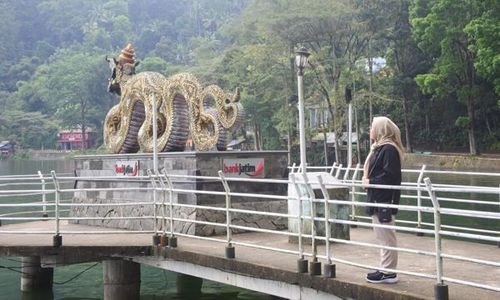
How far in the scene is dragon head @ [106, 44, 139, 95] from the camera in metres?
15.7

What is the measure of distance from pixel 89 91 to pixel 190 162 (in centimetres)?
8282

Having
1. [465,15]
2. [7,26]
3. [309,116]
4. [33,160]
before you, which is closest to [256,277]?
[465,15]

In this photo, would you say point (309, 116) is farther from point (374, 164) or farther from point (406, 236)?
point (374, 164)

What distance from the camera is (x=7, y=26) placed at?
132 m

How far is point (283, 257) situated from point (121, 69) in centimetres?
904

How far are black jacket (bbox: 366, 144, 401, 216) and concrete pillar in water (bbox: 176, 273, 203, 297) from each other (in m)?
6.58

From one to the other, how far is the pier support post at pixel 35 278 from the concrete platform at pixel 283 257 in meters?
1.57

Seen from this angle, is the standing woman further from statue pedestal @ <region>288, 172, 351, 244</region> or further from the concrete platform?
statue pedestal @ <region>288, 172, 351, 244</region>

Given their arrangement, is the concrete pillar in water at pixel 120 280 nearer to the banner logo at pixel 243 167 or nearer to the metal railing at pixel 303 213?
the metal railing at pixel 303 213

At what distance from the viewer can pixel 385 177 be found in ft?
20.7

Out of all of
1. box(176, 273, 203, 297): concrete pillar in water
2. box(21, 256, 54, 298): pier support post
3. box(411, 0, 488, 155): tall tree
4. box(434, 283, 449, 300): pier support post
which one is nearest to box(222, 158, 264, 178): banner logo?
box(176, 273, 203, 297): concrete pillar in water

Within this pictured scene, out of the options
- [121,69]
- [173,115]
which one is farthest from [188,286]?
[121,69]

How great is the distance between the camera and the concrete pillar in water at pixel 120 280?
32.0 ft

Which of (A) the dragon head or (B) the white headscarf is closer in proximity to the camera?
(B) the white headscarf
